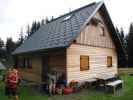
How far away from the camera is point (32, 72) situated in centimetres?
2280

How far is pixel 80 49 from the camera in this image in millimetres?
18531

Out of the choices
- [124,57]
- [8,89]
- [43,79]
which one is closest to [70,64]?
[43,79]

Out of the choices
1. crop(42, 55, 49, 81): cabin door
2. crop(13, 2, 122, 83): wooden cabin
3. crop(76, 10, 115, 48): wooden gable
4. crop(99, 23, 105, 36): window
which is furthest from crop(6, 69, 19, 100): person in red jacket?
crop(99, 23, 105, 36): window

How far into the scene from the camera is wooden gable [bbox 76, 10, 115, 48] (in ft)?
62.0

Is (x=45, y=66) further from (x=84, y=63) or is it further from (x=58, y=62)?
(x=84, y=63)

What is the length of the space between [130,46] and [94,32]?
94.1 feet

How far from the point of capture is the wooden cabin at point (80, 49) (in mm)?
17578

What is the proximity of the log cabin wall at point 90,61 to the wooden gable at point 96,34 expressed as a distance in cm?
40

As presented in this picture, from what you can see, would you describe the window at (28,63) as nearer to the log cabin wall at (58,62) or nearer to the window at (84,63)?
the log cabin wall at (58,62)

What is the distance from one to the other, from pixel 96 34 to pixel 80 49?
2.88m

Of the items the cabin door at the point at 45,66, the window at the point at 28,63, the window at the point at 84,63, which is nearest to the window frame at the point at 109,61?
the window at the point at 84,63

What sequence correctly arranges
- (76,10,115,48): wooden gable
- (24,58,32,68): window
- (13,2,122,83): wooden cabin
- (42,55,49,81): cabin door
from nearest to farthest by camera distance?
(13,2,122,83): wooden cabin < (76,10,115,48): wooden gable < (42,55,49,81): cabin door < (24,58,32,68): window

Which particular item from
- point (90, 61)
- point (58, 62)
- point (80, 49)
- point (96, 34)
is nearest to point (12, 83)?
point (58, 62)

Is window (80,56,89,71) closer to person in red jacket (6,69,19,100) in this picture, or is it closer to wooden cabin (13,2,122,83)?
wooden cabin (13,2,122,83)
